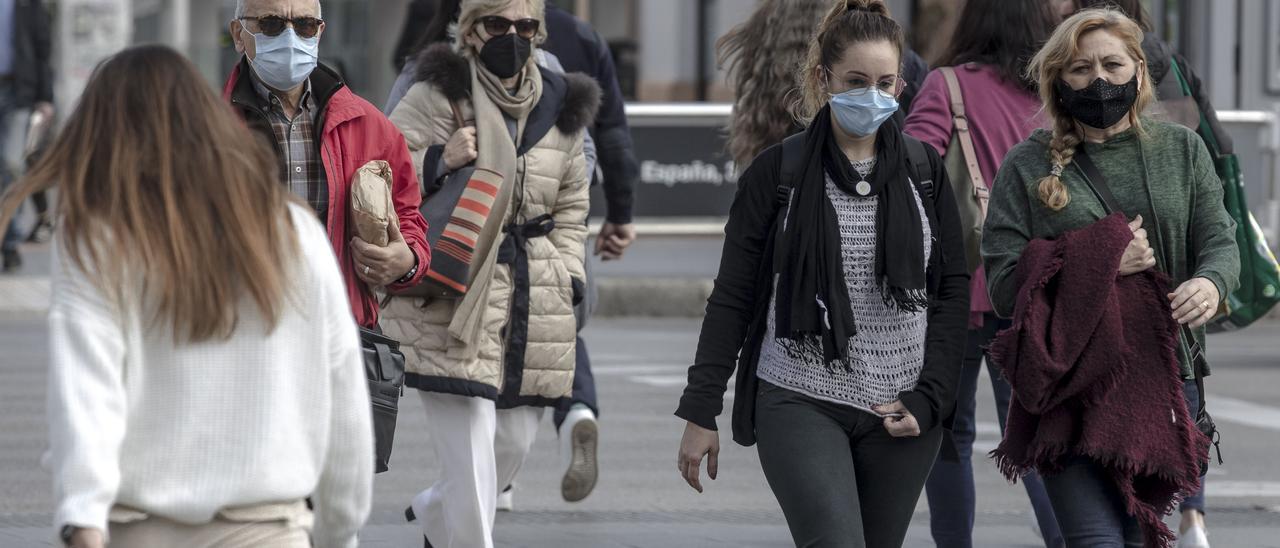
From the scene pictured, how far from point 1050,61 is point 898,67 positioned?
0.40 metres

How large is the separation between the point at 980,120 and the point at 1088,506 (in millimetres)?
1511

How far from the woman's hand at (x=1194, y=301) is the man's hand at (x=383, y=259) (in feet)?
5.53

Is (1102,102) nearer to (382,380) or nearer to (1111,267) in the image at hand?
(1111,267)

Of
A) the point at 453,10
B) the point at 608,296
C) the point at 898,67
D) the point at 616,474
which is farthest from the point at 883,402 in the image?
the point at 608,296

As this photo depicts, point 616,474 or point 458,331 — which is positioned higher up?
point 458,331

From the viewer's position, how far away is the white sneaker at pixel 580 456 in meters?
6.79

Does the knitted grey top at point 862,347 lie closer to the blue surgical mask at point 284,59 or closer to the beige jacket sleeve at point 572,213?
the blue surgical mask at point 284,59

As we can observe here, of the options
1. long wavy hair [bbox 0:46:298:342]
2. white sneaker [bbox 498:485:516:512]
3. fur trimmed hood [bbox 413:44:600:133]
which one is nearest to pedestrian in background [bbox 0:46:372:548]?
long wavy hair [bbox 0:46:298:342]

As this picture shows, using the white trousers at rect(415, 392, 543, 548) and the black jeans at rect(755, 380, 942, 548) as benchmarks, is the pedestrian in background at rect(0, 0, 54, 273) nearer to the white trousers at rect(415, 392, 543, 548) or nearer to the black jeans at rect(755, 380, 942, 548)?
the white trousers at rect(415, 392, 543, 548)

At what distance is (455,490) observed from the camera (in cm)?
546

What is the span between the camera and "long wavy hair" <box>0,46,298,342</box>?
293 cm

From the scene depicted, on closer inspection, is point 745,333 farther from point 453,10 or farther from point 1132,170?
point 453,10

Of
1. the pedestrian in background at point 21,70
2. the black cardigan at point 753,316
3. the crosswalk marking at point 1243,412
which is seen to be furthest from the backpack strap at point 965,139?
the pedestrian in background at point 21,70

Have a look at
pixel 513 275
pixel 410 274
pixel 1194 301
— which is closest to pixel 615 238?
pixel 513 275
